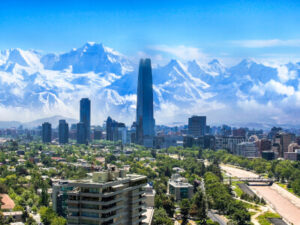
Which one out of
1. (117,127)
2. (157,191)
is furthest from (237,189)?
(117,127)

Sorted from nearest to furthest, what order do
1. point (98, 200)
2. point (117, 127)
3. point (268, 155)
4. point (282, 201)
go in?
point (98, 200), point (282, 201), point (268, 155), point (117, 127)

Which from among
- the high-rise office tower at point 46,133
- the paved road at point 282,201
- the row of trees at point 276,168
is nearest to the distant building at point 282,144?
the row of trees at point 276,168

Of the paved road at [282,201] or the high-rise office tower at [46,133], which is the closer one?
the paved road at [282,201]

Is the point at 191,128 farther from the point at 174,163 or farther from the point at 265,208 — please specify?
the point at 265,208

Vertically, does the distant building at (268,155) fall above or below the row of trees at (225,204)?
above

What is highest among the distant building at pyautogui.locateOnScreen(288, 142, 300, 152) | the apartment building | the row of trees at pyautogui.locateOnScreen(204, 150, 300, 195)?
the distant building at pyautogui.locateOnScreen(288, 142, 300, 152)

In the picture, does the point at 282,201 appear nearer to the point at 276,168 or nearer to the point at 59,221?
the point at 276,168

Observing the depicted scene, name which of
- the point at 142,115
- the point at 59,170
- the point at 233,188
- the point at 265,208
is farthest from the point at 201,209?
the point at 142,115

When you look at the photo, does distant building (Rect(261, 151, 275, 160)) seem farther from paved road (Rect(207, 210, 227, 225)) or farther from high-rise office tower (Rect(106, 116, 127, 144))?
high-rise office tower (Rect(106, 116, 127, 144))

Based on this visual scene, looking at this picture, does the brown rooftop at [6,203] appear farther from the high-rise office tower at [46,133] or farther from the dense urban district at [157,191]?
the high-rise office tower at [46,133]

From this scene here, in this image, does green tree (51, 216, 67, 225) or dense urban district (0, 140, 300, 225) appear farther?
green tree (51, 216, 67, 225)

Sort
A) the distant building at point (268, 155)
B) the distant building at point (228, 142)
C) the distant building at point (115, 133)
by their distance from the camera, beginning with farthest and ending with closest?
the distant building at point (115, 133)
the distant building at point (228, 142)
the distant building at point (268, 155)

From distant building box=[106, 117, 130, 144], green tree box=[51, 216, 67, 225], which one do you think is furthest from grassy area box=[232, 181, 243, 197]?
distant building box=[106, 117, 130, 144]

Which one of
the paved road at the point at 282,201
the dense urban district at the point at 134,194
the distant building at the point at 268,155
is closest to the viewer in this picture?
the dense urban district at the point at 134,194
